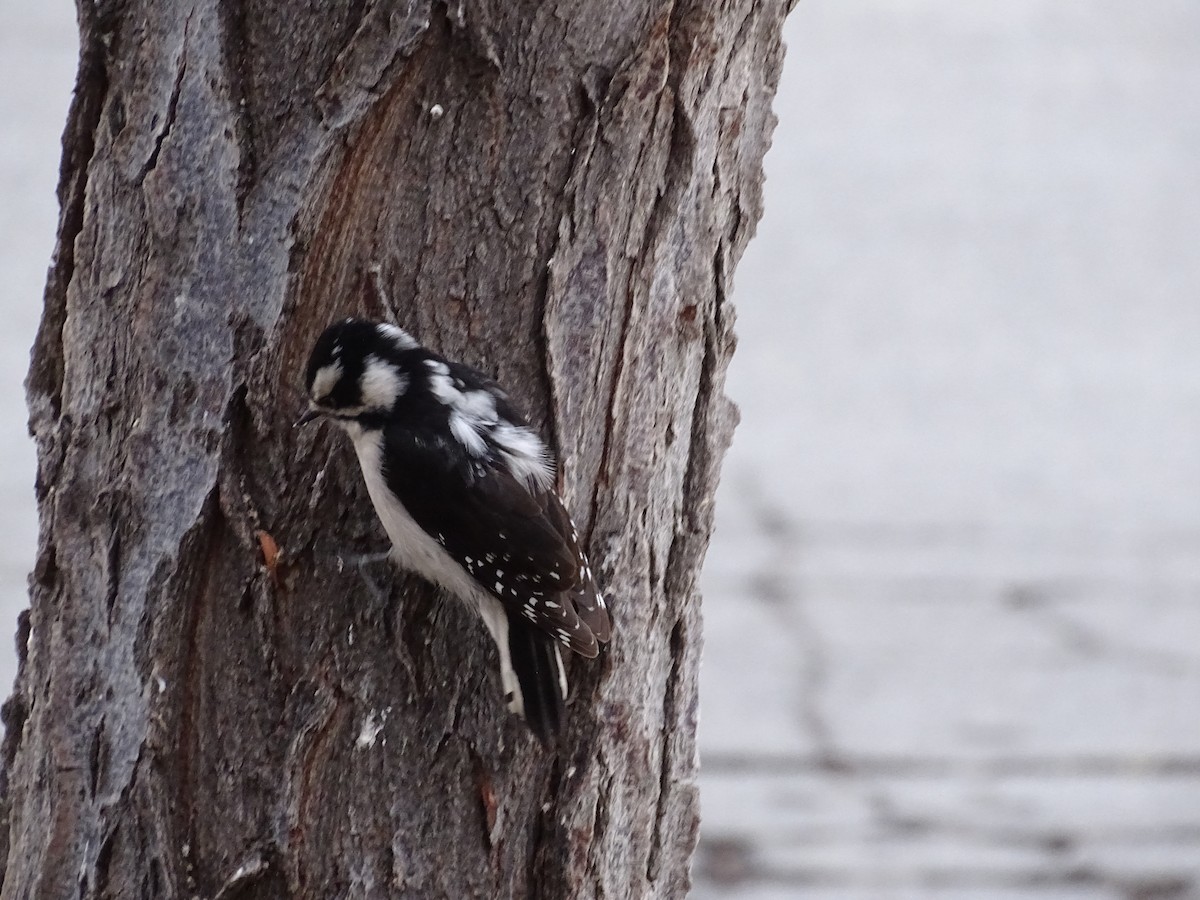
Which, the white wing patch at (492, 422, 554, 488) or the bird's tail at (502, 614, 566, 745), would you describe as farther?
the white wing patch at (492, 422, 554, 488)

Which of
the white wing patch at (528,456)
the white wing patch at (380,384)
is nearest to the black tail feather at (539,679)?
the white wing patch at (528,456)

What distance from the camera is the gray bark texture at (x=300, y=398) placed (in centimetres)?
254

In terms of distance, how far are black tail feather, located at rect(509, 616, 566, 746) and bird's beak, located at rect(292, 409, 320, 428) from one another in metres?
0.50

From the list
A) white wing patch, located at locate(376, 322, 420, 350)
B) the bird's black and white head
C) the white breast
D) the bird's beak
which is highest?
white wing patch, located at locate(376, 322, 420, 350)

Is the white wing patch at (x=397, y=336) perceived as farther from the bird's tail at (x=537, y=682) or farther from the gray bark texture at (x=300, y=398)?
the bird's tail at (x=537, y=682)

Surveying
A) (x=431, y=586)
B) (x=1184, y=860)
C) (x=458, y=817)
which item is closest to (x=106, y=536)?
(x=431, y=586)

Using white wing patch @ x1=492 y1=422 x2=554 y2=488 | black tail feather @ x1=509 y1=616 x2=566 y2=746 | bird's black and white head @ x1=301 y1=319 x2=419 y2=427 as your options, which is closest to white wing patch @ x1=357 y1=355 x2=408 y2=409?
bird's black and white head @ x1=301 y1=319 x2=419 y2=427

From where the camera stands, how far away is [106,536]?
2607 millimetres

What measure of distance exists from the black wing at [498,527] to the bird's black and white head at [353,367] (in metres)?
0.13

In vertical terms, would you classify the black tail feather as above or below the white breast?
below

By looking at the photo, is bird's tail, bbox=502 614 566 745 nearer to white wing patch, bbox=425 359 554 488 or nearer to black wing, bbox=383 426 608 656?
black wing, bbox=383 426 608 656

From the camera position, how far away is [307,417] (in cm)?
258

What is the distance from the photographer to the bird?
2.55 metres

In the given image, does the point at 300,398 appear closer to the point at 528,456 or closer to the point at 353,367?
the point at 353,367
